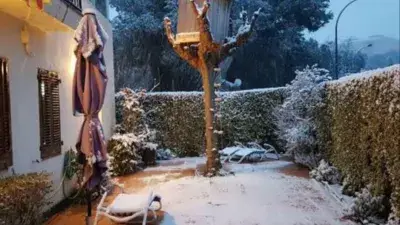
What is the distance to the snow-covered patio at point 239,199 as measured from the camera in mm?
6109

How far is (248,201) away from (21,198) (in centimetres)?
398

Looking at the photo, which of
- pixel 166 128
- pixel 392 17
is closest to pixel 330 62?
pixel 166 128

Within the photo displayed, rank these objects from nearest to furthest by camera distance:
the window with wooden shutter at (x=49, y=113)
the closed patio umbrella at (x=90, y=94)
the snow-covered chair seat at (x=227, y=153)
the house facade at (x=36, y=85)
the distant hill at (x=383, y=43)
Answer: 1. the closed patio umbrella at (x=90, y=94)
2. the house facade at (x=36, y=85)
3. the window with wooden shutter at (x=49, y=113)
4. the distant hill at (x=383, y=43)
5. the snow-covered chair seat at (x=227, y=153)

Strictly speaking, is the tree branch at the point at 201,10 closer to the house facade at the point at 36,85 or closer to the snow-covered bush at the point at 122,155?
the house facade at the point at 36,85

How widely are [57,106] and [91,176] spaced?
2.87 meters

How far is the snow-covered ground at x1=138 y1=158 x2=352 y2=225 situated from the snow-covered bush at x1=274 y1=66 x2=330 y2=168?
1.25 meters

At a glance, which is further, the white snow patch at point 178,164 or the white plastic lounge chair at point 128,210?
the white snow patch at point 178,164

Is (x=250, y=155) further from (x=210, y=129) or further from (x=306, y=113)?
(x=210, y=129)

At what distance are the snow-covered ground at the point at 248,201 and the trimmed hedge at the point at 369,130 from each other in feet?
2.39

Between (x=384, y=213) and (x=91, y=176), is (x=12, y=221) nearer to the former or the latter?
(x=91, y=176)

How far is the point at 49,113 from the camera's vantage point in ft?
23.7

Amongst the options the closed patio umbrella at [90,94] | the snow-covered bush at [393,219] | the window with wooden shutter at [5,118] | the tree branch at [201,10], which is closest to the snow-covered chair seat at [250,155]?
the tree branch at [201,10]

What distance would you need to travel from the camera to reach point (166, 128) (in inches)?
564

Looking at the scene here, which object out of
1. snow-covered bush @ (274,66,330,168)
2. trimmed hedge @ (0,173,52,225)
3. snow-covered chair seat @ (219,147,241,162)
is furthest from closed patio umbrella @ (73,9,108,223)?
snow-covered chair seat @ (219,147,241,162)
